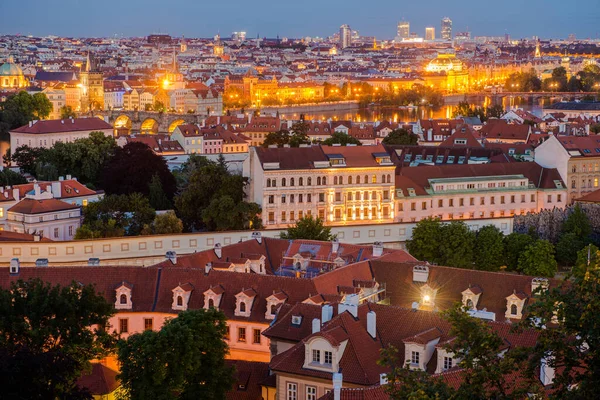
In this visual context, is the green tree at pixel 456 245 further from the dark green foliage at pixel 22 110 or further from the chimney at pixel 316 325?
the dark green foliage at pixel 22 110

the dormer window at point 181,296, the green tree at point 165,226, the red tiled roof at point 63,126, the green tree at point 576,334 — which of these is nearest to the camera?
the green tree at point 576,334

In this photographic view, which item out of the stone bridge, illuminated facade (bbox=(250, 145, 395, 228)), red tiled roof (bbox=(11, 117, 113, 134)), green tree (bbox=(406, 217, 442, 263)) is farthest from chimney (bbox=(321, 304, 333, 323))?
the stone bridge

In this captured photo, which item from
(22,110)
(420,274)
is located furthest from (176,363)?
(22,110)

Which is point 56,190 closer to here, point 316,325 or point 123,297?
point 123,297

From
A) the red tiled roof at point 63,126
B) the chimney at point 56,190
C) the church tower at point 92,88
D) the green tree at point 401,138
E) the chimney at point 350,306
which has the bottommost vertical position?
the chimney at point 350,306

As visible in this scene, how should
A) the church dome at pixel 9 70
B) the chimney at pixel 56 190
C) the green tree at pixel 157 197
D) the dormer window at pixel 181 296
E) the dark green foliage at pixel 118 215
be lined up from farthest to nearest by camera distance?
the church dome at pixel 9 70
the green tree at pixel 157 197
the chimney at pixel 56 190
the dark green foliage at pixel 118 215
the dormer window at pixel 181 296

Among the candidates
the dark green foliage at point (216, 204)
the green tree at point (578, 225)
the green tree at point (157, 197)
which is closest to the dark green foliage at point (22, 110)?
the green tree at point (157, 197)
